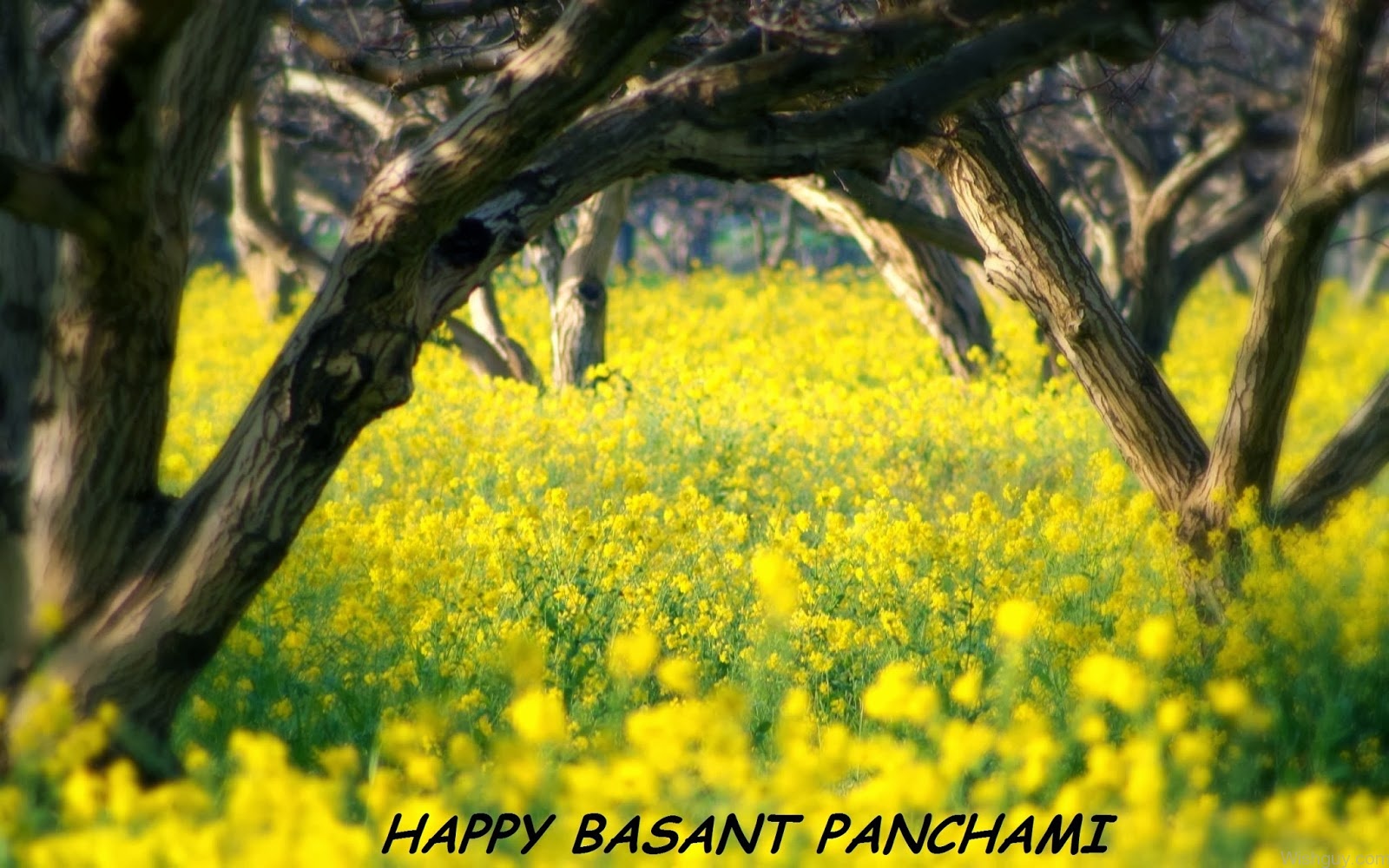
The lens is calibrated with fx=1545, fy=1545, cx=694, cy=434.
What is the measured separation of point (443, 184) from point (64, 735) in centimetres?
141

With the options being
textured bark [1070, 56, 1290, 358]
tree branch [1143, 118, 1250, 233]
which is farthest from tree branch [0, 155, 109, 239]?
tree branch [1143, 118, 1250, 233]

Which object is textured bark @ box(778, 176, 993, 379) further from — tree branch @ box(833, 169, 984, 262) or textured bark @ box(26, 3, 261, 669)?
textured bark @ box(26, 3, 261, 669)

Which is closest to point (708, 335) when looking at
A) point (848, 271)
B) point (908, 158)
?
point (908, 158)

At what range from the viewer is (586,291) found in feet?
34.0

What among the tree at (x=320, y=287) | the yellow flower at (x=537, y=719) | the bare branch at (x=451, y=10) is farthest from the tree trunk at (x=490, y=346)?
the yellow flower at (x=537, y=719)

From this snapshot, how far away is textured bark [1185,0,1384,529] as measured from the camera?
4852mm

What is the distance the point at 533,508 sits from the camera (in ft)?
17.3

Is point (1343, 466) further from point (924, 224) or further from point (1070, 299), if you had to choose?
point (924, 224)

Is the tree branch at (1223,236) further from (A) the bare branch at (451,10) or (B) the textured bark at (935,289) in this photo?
(A) the bare branch at (451,10)

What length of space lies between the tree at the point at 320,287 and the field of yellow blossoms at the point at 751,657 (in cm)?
32

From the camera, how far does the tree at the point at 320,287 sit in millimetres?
3301

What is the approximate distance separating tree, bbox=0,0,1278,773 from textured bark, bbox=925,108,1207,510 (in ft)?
5.35

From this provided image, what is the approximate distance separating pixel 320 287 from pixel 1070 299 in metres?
2.85

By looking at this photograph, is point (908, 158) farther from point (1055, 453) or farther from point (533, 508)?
point (533, 508)
